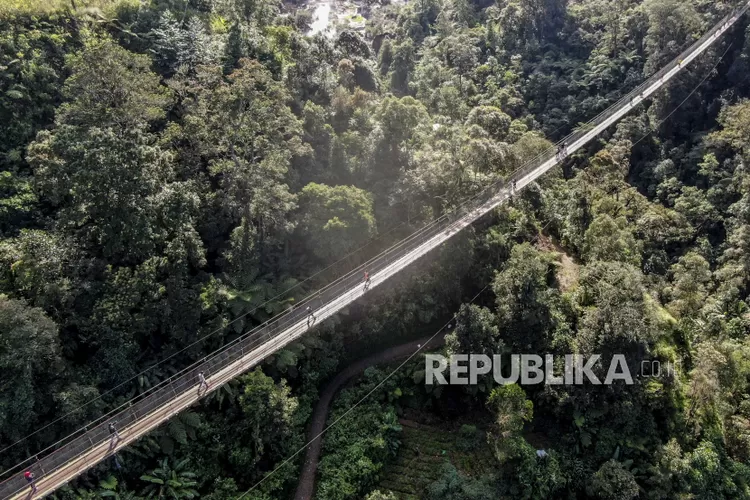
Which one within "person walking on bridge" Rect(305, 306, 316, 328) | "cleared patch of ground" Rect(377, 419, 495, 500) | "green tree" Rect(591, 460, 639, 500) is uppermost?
"person walking on bridge" Rect(305, 306, 316, 328)

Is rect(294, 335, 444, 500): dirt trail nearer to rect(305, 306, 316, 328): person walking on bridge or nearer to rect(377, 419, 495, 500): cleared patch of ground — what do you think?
rect(377, 419, 495, 500): cleared patch of ground

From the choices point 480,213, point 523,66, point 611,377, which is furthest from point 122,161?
point 523,66

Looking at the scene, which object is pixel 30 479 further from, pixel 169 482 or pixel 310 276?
pixel 310 276

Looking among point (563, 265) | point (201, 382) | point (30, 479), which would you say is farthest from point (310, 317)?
point (563, 265)

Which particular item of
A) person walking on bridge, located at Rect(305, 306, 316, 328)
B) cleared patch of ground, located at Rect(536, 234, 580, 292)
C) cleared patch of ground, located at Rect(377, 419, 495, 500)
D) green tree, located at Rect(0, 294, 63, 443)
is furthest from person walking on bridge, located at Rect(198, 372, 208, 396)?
cleared patch of ground, located at Rect(536, 234, 580, 292)

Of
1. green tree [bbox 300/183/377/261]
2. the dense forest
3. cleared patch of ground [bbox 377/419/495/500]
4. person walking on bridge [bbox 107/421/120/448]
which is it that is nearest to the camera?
person walking on bridge [bbox 107/421/120/448]

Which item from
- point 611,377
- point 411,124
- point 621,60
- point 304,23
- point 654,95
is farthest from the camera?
point 304,23

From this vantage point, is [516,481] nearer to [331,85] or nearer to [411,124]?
[411,124]
